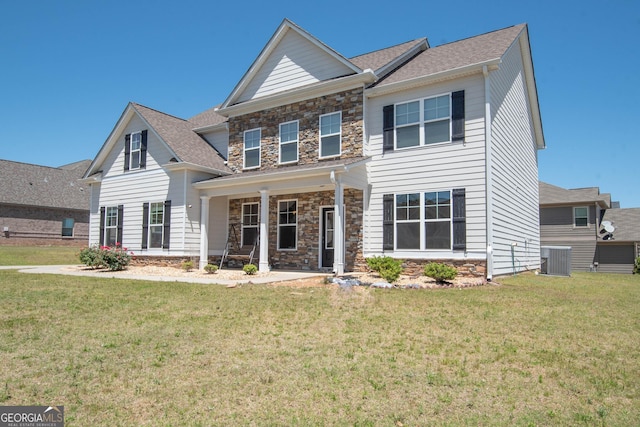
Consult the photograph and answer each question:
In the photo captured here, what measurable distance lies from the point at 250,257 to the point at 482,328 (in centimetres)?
1062

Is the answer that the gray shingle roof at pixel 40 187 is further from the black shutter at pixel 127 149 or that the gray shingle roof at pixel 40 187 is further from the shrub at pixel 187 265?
the shrub at pixel 187 265

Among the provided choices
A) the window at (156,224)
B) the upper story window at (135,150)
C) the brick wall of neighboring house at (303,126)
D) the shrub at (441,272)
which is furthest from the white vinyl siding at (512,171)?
the upper story window at (135,150)

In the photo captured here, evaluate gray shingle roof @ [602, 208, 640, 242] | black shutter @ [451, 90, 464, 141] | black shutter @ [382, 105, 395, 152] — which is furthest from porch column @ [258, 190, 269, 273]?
gray shingle roof @ [602, 208, 640, 242]

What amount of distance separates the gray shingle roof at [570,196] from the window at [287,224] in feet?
59.3

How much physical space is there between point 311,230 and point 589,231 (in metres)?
19.3

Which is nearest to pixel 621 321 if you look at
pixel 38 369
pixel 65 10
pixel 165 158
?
pixel 38 369

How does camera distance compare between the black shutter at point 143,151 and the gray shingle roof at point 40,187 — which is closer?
the black shutter at point 143,151

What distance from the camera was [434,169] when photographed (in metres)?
13.3

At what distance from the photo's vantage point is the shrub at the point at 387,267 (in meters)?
11.4

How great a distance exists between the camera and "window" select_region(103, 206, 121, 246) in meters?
19.4

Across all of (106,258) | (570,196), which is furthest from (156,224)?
(570,196)

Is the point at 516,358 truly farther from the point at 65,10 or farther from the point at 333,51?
the point at 65,10

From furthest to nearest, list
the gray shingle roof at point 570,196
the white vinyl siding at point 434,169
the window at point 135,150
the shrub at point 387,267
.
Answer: the gray shingle roof at point 570,196, the window at point 135,150, the white vinyl siding at point 434,169, the shrub at point 387,267

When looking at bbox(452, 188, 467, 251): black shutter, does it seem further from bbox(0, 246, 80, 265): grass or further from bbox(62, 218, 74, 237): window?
bbox(62, 218, 74, 237): window
